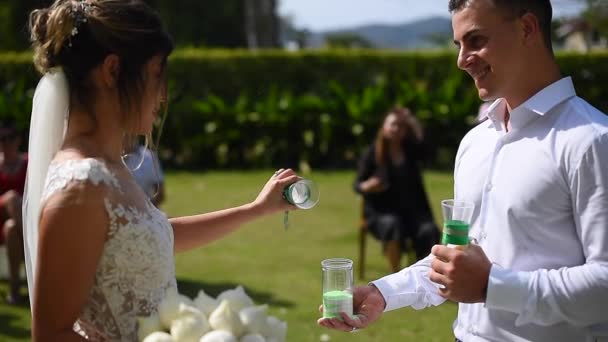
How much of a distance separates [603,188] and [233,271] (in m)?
6.72

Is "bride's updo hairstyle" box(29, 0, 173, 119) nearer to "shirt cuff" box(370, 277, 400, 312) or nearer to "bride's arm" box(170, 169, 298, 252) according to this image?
"bride's arm" box(170, 169, 298, 252)

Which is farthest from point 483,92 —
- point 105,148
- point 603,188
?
point 105,148

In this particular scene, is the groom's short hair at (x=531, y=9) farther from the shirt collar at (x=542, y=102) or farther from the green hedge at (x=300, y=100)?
the green hedge at (x=300, y=100)

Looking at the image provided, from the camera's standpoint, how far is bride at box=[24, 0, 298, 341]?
236cm

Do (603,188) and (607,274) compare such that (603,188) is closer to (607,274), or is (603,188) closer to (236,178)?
(607,274)

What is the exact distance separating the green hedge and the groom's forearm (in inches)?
519

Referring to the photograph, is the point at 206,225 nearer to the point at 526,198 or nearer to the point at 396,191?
the point at 526,198

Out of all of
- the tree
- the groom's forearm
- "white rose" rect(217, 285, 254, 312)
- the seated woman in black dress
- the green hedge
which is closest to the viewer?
"white rose" rect(217, 285, 254, 312)

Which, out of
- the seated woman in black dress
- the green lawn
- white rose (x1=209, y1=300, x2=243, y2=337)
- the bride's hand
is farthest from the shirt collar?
the seated woman in black dress

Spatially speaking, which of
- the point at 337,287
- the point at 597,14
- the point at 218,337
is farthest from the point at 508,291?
the point at 597,14

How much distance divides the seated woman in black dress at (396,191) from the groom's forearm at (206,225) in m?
4.92

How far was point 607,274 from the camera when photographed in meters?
2.31

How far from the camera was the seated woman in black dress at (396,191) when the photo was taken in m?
8.16

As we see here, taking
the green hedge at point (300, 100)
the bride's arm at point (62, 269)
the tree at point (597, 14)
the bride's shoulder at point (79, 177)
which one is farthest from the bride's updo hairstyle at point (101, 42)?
the green hedge at point (300, 100)
